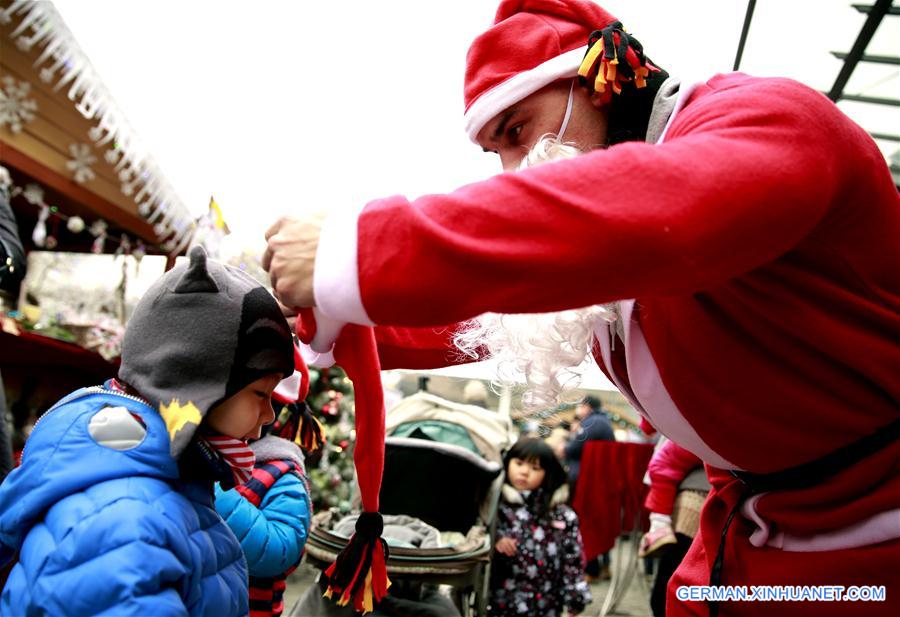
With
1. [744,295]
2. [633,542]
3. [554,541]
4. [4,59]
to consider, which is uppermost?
[744,295]

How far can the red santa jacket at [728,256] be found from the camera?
869 millimetres

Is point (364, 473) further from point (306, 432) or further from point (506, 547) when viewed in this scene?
point (506, 547)

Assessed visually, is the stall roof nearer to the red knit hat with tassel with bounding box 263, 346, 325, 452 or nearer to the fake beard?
the red knit hat with tassel with bounding box 263, 346, 325, 452

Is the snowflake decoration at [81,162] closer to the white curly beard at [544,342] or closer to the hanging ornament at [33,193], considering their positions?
the hanging ornament at [33,193]

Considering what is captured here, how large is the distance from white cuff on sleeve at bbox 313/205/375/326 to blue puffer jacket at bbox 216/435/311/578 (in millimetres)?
1337

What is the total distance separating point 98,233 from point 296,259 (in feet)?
21.9

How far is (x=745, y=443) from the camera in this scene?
4.22 feet

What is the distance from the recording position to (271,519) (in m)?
2.23

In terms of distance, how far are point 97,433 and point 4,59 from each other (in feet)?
19.2

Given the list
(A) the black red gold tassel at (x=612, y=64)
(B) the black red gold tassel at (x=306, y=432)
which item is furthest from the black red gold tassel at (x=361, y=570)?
(B) the black red gold tassel at (x=306, y=432)

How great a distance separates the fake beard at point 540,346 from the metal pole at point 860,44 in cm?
351

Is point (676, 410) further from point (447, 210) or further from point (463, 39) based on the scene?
point (463, 39)

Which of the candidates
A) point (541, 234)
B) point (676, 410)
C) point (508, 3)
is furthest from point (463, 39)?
point (541, 234)

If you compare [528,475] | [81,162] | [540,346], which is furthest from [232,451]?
[81,162]
